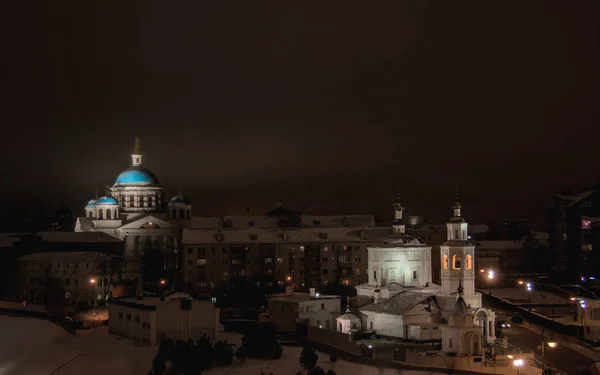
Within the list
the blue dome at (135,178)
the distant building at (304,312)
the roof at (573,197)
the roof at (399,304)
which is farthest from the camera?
the blue dome at (135,178)

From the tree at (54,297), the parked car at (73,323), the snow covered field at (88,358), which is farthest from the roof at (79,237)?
the snow covered field at (88,358)

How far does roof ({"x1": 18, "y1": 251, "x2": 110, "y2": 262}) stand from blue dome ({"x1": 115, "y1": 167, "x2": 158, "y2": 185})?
55.8 ft

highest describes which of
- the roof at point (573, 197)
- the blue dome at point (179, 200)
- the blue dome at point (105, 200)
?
the blue dome at point (179, 200)

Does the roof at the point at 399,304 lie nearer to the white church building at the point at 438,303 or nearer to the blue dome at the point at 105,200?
the white church building at the point at 438,303

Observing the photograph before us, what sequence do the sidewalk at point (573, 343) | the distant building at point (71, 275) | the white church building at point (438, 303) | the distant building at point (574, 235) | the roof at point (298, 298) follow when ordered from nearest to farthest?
the sidewalk at point (573, 343) → the white church building at point (438, 303) → the roof at point (298, 298) → the distant building at point (574, 235) → the distant building at point (71, 275)

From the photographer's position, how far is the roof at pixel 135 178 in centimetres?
9281

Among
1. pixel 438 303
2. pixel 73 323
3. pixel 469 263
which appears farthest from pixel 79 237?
pixel 469 263

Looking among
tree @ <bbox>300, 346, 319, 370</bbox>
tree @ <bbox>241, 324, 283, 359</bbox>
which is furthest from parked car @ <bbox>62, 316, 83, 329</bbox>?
tree @ <bbox>300, 346, 319, 370</bbox>

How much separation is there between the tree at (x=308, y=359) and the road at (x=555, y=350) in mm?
11515

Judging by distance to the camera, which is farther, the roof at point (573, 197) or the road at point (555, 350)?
the roof at point (573, 197)

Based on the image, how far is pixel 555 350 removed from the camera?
156ft

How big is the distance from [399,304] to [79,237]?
4011 cm

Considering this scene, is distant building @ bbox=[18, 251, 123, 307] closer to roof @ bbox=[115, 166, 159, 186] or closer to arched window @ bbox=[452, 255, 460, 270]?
roof @ bbox=[115, 166, 159, 186]

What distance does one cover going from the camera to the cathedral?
86312mm
